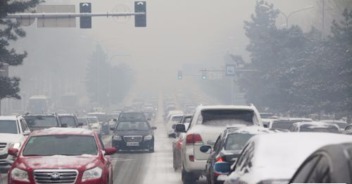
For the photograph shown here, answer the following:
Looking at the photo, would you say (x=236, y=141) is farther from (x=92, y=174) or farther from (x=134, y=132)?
(x=134, y=132)

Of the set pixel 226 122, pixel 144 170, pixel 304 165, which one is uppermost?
pixel 304 165

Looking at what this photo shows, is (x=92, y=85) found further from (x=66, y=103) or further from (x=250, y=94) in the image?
(x=250, y=94)

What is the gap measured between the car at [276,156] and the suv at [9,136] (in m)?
16.6

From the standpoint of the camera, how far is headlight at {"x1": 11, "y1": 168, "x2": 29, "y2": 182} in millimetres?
17506

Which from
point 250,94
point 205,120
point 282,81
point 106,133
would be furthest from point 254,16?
point 205,120

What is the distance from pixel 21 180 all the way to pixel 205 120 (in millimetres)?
6190

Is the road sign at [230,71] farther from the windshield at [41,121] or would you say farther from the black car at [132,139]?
the windshield at [41,121]

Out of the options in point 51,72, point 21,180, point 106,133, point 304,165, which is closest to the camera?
point 304,165

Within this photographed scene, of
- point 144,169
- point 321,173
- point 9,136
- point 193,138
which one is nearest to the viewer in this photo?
point 321,173

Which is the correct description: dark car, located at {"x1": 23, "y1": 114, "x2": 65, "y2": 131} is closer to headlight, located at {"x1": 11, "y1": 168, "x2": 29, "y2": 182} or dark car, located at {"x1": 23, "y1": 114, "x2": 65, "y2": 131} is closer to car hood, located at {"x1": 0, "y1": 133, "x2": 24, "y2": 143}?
car hood, located at {"x1": 0, "y1": 133, "x2": 24, "y2": 143}

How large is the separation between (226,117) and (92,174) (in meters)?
5.66

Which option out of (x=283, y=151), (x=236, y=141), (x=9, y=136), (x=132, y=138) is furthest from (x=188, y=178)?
(x=132, y=138)

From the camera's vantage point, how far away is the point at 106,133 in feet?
232

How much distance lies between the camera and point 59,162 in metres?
17.9
